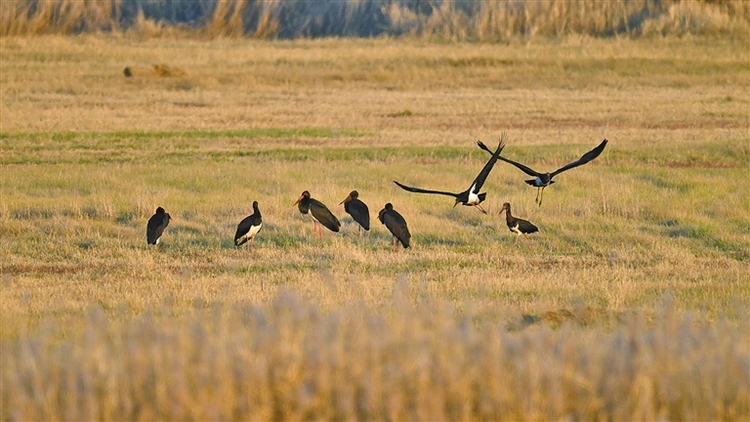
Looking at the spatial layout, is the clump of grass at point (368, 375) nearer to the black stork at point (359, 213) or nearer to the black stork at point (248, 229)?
the black stork at point (248, 229)

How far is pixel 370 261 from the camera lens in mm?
12055

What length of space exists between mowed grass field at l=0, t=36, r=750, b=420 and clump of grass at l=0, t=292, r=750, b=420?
15mm

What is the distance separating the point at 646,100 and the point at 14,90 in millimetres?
19110

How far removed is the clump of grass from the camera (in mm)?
5840

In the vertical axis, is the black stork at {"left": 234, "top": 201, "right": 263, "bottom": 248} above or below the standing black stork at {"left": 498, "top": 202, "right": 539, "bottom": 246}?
below

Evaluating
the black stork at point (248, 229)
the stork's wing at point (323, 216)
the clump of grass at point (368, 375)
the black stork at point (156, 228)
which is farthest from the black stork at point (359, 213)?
the clump of grass at point (368, 375)

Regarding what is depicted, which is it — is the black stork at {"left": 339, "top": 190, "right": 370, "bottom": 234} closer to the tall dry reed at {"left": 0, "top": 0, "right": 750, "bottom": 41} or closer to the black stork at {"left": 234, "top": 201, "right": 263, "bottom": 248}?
the black stork at {"left": 234, "top": 201, "right": 263, "bottom": 248}

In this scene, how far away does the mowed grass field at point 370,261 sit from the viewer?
597 cm

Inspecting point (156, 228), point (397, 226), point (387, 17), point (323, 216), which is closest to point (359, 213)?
point (323, 216)

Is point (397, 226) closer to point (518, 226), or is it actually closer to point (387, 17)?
point (518, 226)

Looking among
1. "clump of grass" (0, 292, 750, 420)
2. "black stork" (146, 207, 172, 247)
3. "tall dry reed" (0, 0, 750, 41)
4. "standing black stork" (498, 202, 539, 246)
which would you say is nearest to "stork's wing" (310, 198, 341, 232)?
"black stork" (146, 207, 172, 247)

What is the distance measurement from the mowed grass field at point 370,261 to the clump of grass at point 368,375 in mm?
15

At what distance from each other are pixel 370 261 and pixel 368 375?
6.18 metres

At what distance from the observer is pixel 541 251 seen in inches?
510
